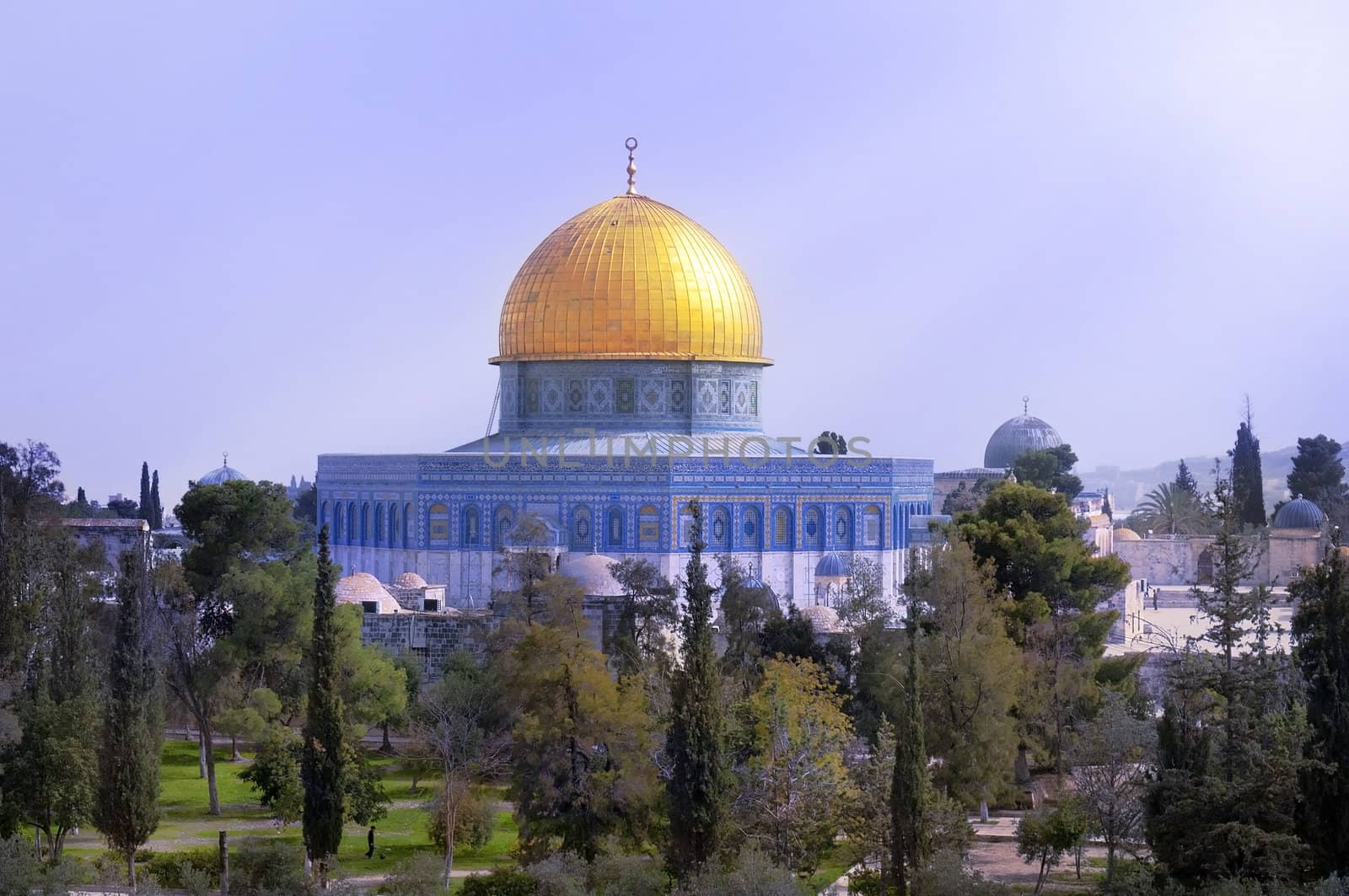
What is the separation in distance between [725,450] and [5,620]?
48.3ft

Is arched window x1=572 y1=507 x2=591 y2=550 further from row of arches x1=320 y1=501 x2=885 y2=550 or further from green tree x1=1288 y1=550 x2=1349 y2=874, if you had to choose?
green tree x1=1288 y1=550 x2=1349 y2=874

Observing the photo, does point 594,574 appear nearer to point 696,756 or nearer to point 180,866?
point 180,866

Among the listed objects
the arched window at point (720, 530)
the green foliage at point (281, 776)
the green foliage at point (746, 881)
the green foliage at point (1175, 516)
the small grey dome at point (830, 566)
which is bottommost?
the green foliage at point (746, 881)

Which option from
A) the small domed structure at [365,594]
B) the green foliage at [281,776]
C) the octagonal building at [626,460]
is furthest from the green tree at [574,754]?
the octagonal building at [626,460]

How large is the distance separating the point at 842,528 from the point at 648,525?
4.14 metres

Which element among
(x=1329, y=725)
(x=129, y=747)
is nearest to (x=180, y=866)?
(x=129, y=747)

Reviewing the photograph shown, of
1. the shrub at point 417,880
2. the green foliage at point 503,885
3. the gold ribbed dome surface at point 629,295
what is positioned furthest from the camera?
the gold ribbed dome surface at point 629,295

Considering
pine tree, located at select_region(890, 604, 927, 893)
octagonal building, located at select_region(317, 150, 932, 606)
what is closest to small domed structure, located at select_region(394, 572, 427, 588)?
octagonal building, located at select_region(317, 150, 932, 606)

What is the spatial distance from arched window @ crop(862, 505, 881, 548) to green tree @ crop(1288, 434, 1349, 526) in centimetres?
2419

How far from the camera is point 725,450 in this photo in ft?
129

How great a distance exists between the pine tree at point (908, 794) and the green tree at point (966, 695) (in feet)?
13.9

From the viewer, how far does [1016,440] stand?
6619 centimetres

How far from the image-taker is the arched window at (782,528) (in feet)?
129

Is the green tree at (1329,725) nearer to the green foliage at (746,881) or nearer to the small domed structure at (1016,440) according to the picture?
the green foliage at (746,881)
